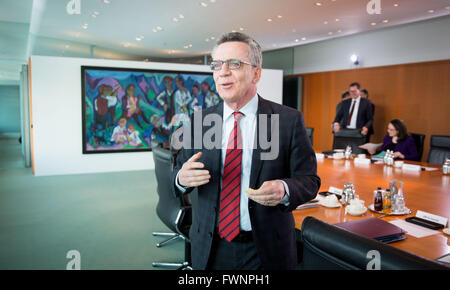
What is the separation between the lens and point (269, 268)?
1.32m

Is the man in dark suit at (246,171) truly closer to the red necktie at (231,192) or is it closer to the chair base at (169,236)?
the red necktie at (231,192)

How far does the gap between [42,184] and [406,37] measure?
8.93 metres

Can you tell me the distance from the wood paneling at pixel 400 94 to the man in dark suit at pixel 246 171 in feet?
24.7

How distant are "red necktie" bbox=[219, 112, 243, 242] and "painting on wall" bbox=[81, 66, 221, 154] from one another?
668cm

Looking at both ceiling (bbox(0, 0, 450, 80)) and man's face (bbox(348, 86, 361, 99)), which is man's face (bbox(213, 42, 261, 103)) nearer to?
ceiling (bbox(0, 0, 450, 80))

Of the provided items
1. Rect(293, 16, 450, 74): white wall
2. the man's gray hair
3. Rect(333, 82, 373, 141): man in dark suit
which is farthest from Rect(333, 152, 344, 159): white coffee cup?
Rect(293, 16, 450, 74): white wall

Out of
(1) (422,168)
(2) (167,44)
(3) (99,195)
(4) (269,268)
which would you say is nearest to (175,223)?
(4) (269,268)

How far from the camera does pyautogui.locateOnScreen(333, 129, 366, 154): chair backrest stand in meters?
5.10

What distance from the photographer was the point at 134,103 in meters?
7.68

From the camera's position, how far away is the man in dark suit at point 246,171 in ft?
4.26

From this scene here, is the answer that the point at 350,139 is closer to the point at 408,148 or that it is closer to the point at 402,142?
the point at 402,142

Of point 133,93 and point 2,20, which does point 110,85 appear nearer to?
point 133,93

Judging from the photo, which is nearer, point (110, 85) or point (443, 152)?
point (443, 152)

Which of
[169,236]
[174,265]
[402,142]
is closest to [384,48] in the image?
[402,142]
